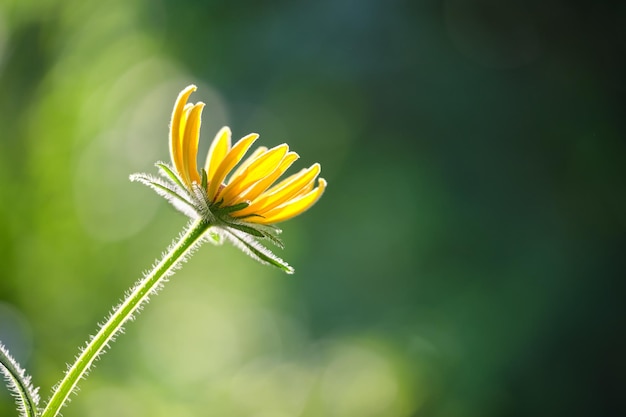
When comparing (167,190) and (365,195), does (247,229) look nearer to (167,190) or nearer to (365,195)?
(167,190)

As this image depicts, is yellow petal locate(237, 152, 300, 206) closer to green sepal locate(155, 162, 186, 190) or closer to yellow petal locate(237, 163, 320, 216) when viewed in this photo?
yellow petal locate(237, 163, 320, 216)

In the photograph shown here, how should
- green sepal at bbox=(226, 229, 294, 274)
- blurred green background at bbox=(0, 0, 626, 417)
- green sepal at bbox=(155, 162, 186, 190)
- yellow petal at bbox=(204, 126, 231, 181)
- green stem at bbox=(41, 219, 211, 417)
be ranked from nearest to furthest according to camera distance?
green stem at bbox=(41, 219, 211, 417) → green sepal at bbox=(226, 229, 294, 274) → green sepal at bbox=(155, 162, 186, 190) → yellow petal at bbox=(204, 126, 231, 181) → blurred green background at bbox=(0, 0, 626, 417)

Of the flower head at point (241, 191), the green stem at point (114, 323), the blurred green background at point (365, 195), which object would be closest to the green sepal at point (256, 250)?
the flower head at point (241, 191)

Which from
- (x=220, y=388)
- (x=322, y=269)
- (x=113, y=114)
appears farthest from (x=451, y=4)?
(x=220, y=388)

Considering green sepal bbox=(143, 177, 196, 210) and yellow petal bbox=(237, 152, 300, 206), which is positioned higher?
yellow petal bbox=(237, 152, 300, 206)

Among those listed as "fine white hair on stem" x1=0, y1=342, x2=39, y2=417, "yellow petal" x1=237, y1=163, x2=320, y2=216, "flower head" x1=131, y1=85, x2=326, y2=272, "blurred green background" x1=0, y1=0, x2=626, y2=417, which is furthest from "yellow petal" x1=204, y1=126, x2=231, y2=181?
"blurred green background" x1=0, y1=0, x2=626, y2=417

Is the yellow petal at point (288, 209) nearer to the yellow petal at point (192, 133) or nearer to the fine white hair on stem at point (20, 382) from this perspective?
the yellow petal at point (192, 133)

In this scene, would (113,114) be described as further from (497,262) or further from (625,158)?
(625,158)
